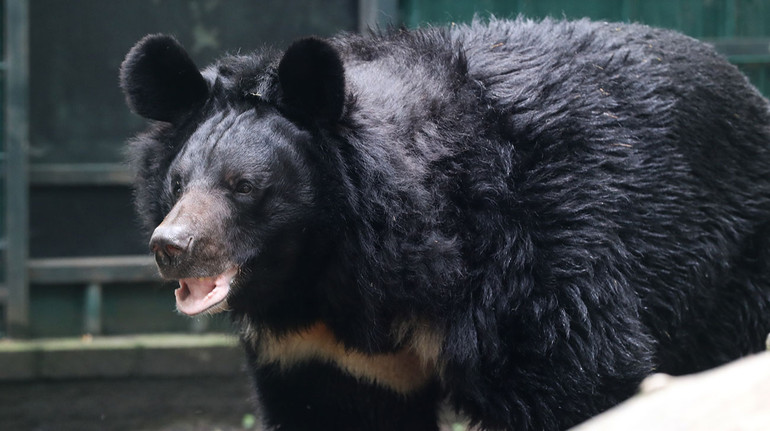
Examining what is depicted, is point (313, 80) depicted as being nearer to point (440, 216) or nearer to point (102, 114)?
point (440, 216)

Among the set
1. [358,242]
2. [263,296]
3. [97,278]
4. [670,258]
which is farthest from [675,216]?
[97,278]

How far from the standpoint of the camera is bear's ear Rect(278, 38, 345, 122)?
3996 mm

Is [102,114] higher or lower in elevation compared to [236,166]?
higher

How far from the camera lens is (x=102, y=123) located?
711 centimetres

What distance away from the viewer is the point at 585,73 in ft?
14.7

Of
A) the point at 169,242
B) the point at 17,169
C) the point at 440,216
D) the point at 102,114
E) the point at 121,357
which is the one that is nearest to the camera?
the point at 169,242

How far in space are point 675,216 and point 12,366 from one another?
4.38m

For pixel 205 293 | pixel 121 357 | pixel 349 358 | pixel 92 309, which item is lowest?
pixel 121 357

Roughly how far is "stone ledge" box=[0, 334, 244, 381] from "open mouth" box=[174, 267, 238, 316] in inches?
116

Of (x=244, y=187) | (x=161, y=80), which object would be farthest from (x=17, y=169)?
(x=244, y=187)

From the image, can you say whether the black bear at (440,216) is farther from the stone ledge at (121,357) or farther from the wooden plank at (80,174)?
the wooden plank at (80,174)

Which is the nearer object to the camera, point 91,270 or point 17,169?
point 17,169

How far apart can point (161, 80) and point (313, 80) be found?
0.67 meters

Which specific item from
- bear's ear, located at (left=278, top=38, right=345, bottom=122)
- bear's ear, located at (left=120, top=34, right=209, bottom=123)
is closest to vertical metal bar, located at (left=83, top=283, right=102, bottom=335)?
bear's ear, located at (left=120, top=34, right=209, bottom=123)
